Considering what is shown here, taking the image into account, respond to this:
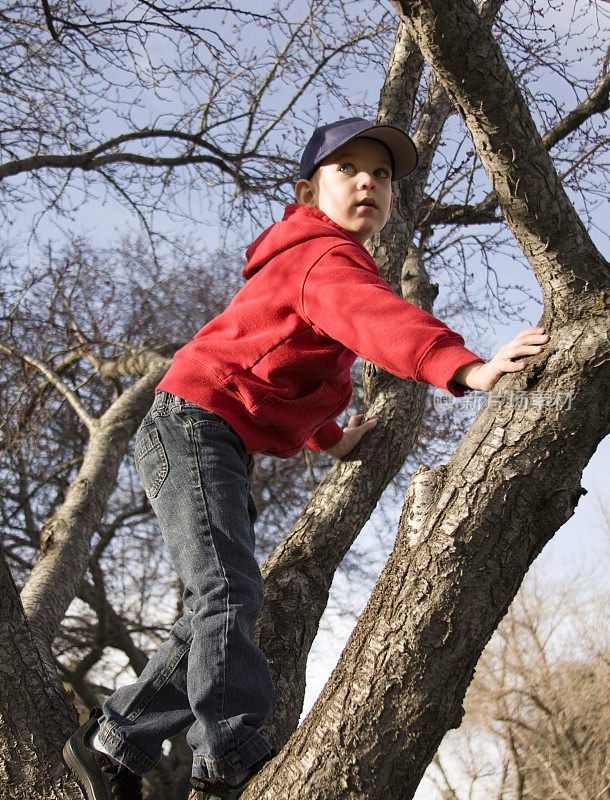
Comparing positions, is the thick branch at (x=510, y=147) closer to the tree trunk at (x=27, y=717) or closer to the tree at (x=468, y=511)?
the tree at (x=468, y=511)

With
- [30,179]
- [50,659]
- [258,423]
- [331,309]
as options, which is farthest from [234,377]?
[30,179]

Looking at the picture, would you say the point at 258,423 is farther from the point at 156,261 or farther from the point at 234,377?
the point at 156,261

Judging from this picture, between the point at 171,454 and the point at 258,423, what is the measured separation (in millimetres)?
264

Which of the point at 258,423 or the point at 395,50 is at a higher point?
the point at 395,50

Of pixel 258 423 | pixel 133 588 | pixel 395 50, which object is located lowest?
pixel 258 423

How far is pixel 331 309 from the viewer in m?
1.92

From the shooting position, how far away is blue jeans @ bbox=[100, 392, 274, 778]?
182 centimetres

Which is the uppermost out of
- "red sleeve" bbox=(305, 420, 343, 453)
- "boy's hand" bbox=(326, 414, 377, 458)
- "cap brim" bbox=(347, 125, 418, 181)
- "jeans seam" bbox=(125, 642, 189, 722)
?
"cap brim" bbox=(347, 125, 418, 181)

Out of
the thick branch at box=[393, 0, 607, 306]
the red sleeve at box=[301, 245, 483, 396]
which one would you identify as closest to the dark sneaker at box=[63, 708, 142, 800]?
the red sleeve at box=[301, 245, 483, 396]

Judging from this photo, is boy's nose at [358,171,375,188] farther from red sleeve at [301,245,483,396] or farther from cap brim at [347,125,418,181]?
red sleeve at [301,245,483,396]

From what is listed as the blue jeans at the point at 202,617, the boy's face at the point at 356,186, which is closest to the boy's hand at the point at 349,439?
the blue jeans at the point at 202,617

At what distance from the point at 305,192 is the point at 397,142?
34 cm

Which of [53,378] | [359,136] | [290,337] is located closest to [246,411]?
[290,337]

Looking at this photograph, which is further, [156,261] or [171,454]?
[156,261]
